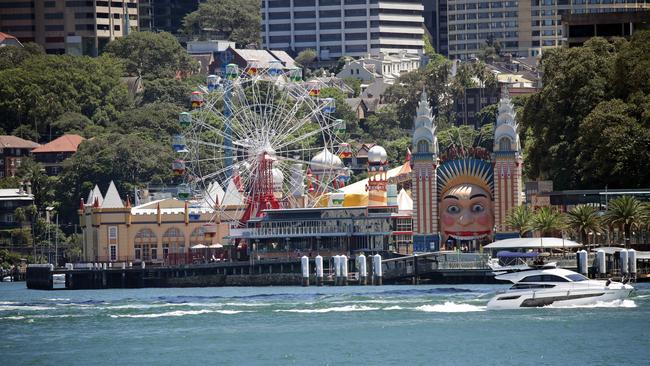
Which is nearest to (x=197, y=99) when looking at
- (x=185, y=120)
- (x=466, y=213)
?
(x=185, y=120)

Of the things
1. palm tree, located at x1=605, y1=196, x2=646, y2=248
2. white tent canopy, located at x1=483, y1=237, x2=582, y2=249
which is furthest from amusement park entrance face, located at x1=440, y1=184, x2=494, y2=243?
palm tree, located at x1=605, y1=196, x2=646, y2=248

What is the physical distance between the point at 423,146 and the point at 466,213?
6.28 meters

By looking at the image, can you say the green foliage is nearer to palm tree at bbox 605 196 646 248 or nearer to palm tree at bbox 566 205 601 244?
palm tree at bbox 566 205 601 244

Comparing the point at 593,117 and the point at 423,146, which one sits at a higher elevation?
the point at 593,117

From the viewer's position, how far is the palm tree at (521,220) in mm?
169375

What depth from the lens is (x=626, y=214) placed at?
155 meters

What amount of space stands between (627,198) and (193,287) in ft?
126

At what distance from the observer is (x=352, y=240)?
181 meters

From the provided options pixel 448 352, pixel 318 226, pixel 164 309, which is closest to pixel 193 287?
pixel 318 226

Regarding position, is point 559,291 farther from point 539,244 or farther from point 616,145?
point 616,145

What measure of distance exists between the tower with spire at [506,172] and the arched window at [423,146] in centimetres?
533

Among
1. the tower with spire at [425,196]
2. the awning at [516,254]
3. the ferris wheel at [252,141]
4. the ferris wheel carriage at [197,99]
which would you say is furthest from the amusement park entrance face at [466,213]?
the ferris wheel carriage at [197,99]

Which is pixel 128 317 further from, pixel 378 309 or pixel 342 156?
pixel 342 156

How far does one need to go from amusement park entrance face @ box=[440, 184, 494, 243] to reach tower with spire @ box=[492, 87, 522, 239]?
893 millimetres
